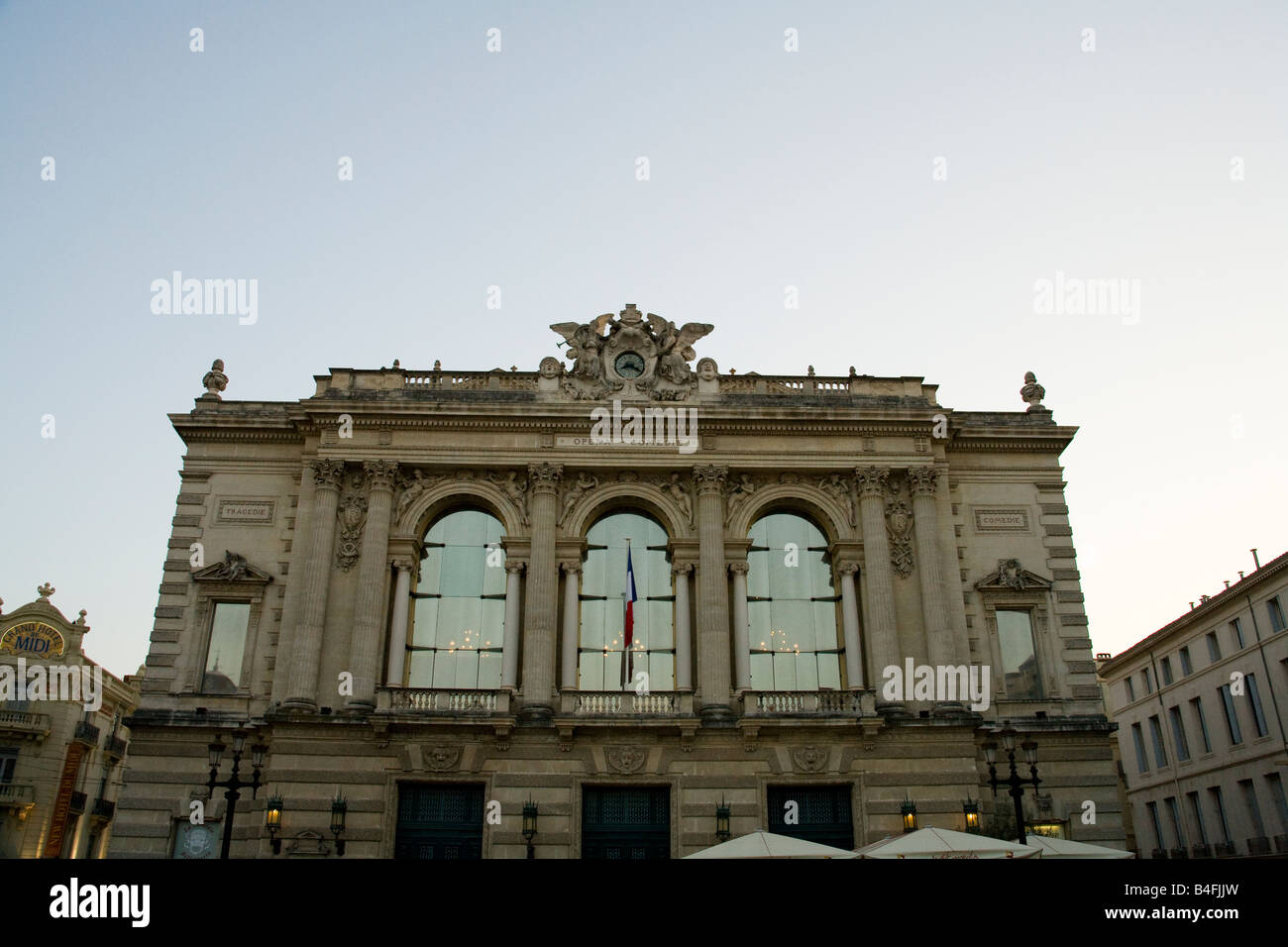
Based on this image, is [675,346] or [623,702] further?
[675,346]

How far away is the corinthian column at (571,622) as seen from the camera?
2978 cm

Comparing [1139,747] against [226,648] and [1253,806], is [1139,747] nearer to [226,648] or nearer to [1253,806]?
[1253,806]

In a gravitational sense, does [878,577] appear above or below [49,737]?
above

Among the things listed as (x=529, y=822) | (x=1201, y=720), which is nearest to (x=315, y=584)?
(x=529, y=822)

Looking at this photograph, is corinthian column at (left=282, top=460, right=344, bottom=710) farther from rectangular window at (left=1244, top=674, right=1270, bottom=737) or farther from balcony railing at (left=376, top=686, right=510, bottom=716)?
rectangular window at (left=1244, top=674, right=1270, bottom=737)

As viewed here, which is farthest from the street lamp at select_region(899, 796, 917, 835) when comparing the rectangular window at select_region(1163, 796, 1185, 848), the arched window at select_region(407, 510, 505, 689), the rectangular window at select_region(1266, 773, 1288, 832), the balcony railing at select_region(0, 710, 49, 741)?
the balcony railing at select_region(0, 710, 49, 741)

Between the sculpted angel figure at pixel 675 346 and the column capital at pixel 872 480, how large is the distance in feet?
21.9

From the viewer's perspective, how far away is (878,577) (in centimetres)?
3066

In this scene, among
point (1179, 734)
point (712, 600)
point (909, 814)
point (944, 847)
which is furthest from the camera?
point (1179, 734)

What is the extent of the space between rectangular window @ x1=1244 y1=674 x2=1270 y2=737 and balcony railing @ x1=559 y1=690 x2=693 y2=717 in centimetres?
2929

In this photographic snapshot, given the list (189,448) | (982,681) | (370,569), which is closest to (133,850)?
(370,569)

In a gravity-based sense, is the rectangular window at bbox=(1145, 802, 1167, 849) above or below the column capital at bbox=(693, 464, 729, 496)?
below

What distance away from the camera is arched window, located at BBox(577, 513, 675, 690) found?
100 ft

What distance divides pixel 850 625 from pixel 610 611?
7.69 meters
